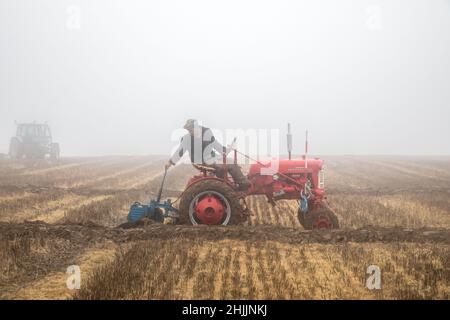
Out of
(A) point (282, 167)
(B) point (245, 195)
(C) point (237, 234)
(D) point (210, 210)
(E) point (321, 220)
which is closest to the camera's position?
(C) point (237, 234)

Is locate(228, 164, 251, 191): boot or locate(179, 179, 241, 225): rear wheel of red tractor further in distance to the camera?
locate(228, 164, 251, 191): boot

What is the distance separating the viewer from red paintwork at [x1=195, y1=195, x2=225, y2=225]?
8875mm

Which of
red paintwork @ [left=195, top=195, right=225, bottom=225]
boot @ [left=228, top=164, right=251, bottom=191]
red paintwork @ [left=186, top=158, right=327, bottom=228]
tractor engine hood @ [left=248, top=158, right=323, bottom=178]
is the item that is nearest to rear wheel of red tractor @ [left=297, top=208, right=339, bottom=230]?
red paintwork @ [left=186, top=158, right=327, bottom=228]

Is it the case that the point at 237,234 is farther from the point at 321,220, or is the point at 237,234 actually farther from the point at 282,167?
the point at 282,167

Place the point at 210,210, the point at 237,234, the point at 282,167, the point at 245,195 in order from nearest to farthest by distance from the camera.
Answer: the point at 237,234 < the point at 210,210 < the point at 245,195 < the point at 282,167

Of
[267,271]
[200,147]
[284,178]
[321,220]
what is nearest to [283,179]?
[284,178]

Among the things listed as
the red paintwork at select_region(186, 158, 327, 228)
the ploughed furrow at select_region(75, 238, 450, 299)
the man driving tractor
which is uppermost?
the man driving tractor

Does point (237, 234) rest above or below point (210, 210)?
below

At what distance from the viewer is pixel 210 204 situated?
29.1 ft

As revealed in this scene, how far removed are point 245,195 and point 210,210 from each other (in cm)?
82

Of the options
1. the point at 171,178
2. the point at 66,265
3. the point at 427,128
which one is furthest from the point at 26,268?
the point at 427,128

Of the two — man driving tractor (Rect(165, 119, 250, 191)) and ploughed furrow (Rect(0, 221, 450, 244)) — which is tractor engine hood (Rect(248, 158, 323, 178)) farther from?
ploughed furrow (Rect(0, 221, 450, 244))

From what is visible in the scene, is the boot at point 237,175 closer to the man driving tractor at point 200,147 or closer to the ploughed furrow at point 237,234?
the man driving tractor at point 200,147

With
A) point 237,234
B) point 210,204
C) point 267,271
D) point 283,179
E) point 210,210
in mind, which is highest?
point 283,179
